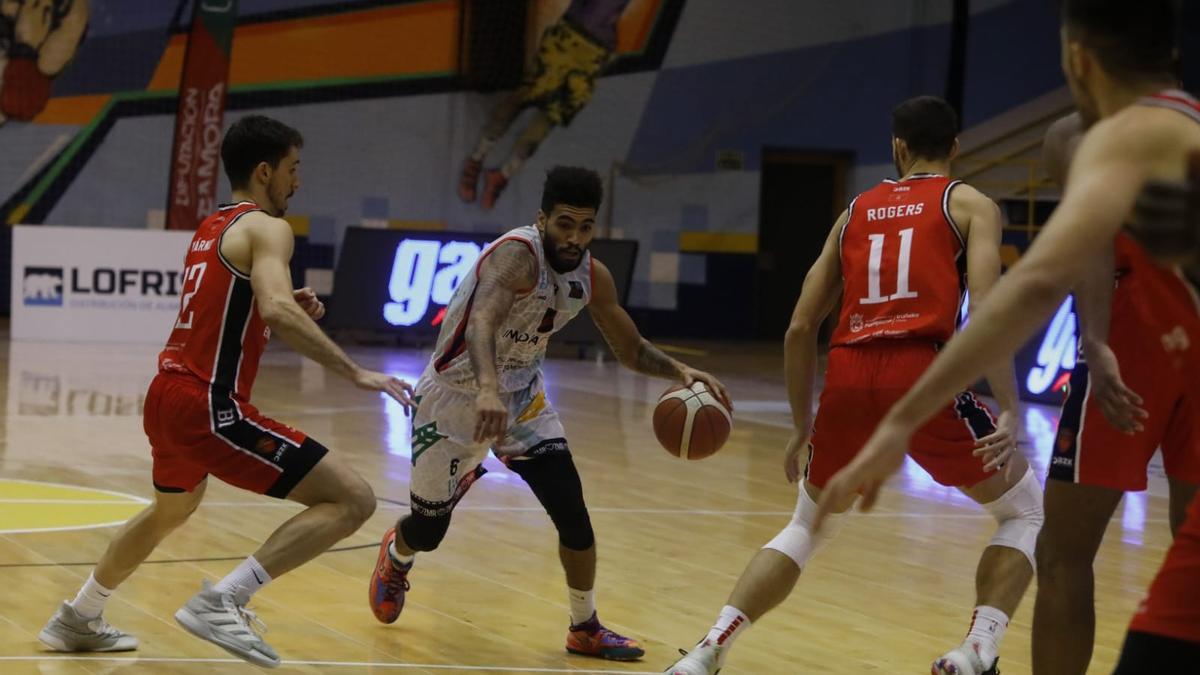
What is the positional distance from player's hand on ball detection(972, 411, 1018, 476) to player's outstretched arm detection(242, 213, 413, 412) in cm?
155

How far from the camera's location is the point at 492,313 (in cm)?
489

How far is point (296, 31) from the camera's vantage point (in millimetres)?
21141

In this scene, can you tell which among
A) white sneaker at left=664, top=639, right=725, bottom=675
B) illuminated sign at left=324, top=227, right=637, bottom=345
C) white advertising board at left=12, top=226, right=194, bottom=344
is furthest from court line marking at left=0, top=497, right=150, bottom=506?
illuminated sign at left=324, top=227, right=637, bottom=345

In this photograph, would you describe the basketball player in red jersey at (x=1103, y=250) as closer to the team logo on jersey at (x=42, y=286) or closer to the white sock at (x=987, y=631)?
the white sock at (x=987, y=631)

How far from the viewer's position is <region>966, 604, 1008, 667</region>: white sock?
183 inches

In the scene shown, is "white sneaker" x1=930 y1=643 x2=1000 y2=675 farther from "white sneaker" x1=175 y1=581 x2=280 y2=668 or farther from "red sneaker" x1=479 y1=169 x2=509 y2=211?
"red sneaker" x1=479 y1=169 x2=509 y2=211

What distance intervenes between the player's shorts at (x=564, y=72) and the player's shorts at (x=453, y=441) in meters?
16.8

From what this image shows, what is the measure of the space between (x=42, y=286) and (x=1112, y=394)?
1506 cm

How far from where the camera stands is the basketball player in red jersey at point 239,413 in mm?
4676

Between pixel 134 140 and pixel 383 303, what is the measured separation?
4.98 m

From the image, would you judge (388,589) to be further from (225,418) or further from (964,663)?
(964,663)

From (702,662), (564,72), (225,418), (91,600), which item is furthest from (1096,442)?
(564,72)

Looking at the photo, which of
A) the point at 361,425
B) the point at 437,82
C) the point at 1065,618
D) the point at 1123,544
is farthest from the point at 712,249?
the point at 1065,618

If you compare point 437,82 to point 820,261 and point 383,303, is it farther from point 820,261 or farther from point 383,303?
point 820,261
